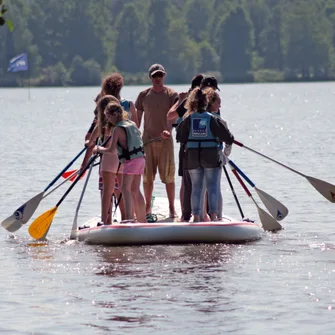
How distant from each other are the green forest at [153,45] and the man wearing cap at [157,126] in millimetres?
142747

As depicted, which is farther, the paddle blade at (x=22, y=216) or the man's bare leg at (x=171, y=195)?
the paddle blade at (x=22, y=216)

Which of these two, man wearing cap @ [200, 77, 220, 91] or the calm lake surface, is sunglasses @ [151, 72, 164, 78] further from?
the calm lake surface

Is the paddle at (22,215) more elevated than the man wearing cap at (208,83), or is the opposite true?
the man wearing cap at (208,83)

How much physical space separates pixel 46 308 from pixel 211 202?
3500mm

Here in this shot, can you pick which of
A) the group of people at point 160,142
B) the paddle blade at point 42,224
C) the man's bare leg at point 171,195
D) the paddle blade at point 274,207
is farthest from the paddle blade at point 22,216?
the paddle blade at point 274,207

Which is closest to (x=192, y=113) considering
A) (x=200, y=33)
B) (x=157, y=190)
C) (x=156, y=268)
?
(x=156, y=268)

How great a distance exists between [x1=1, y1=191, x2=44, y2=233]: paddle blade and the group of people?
123cm

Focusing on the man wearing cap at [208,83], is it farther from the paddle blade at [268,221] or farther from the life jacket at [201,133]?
the paddle blade at [268,221]

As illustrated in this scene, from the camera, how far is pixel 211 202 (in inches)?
533

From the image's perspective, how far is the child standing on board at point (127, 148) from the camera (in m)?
12.9

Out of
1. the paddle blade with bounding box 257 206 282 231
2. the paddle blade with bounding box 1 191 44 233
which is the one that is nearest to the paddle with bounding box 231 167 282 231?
the paddle blade with bounding box 257 206 282 231

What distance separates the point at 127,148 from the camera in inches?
512

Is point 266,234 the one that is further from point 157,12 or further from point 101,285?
point 157,12

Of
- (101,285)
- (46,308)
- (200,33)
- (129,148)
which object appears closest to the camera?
(46,308)
